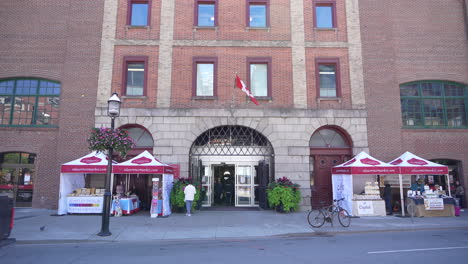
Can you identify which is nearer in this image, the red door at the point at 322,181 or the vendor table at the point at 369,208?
the vendor table at the point at 369,208

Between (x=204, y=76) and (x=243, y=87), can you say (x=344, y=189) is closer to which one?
(x=243, y=87)

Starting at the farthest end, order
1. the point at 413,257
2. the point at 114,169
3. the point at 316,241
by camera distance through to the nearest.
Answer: the point at 114,169
the point at 316,241
the point at 413,257

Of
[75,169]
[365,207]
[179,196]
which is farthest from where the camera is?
Answer: [179,196]

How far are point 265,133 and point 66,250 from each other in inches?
430

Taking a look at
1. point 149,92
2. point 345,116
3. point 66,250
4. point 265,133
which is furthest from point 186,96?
point 66,250

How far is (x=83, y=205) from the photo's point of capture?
14648 millimetres

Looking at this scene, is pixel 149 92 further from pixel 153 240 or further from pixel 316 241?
pixel 316 241

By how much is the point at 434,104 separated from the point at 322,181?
27.3 ft

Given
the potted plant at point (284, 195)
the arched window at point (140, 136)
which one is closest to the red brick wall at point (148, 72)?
the arched window at point (140, 136)

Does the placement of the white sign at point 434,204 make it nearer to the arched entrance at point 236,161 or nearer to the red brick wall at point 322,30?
the arched entrance at point 236,161

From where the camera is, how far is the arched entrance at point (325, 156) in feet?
55.0

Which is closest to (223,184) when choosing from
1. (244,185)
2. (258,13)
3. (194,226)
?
(244,185)

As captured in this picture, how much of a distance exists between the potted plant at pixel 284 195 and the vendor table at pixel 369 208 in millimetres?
2715

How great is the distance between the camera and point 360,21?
1797 centimetres
